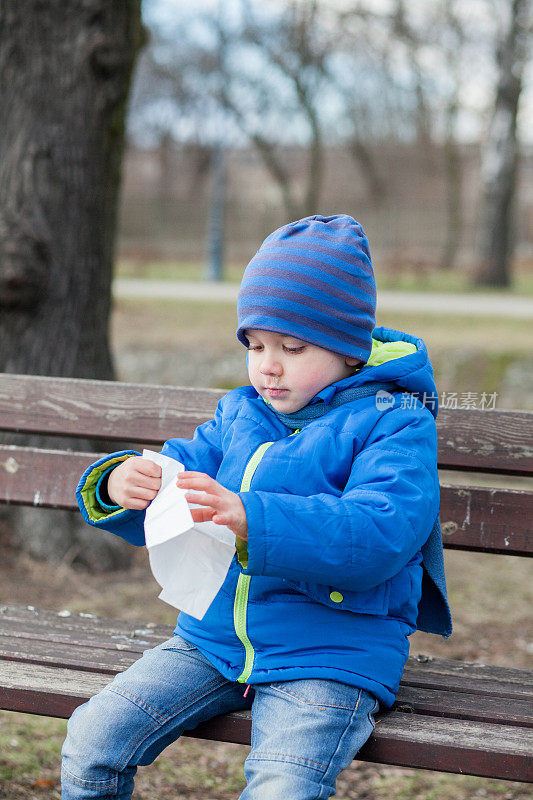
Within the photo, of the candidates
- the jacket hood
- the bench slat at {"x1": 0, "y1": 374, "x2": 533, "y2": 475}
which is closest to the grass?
the bench slat at {"x1": 0, "y1": 374, "x2": 533, "y2": 475}

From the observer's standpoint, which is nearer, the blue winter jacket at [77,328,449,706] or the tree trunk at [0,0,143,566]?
the blue winter jacket at [77,328,449,706]

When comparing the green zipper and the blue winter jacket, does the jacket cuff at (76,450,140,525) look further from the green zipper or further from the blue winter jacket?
the green zipper

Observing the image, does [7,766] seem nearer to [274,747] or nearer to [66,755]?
[66,755]

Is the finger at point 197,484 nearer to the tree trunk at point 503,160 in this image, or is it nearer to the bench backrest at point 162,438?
the bench backrest at point 162,438

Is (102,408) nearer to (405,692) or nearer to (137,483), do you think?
(137,483)

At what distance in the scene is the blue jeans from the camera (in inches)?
65.1

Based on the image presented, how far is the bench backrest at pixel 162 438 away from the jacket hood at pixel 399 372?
1.46 ft

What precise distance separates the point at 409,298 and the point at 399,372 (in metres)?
12.1

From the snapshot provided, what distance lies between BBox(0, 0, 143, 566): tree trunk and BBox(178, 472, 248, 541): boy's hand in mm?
2295

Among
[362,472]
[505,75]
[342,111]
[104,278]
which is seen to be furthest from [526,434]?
[342,111]

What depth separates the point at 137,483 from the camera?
1.88 metres

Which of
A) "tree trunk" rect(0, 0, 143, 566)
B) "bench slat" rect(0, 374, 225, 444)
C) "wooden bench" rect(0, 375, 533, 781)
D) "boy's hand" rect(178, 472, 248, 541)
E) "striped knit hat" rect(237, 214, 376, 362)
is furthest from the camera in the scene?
"tree trunk" rect(0, 0, 143, 566)

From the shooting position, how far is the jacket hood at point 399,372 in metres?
1.95

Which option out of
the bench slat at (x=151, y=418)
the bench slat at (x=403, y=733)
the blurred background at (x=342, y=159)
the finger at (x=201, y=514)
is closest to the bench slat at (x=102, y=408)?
the bench slat at (x=151, y=418)
